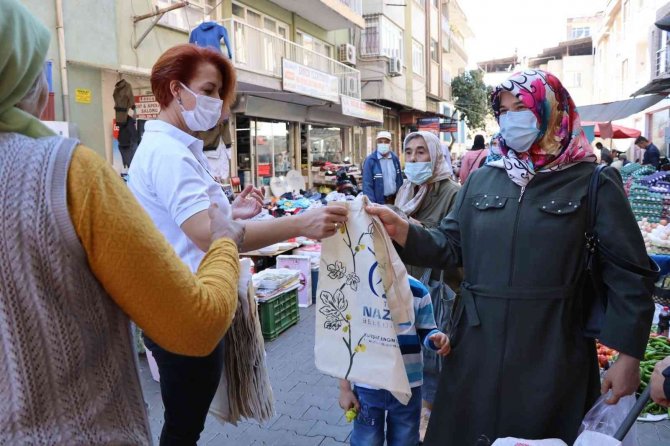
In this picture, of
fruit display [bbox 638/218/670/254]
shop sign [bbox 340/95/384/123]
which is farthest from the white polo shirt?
shop sign [bbox 340/95/384/123]

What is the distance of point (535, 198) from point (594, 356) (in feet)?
2.18

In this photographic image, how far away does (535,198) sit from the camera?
2078mm

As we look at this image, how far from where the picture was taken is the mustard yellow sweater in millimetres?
1055

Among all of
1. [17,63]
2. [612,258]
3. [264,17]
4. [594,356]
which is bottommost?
[594,356]

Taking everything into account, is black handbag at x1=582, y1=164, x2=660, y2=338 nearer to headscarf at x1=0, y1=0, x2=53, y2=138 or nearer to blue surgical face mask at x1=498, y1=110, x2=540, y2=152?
blue surgical face mask at x1=498, y1=110, x2=540, y2=152

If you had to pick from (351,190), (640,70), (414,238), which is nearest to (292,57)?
(351,190)

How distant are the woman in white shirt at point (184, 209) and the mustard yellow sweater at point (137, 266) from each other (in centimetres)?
83

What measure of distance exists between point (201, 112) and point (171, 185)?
1.56 feet

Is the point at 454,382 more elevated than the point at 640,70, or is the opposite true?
the point at 640,70

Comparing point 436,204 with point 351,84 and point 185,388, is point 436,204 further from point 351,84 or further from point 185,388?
point 351,84

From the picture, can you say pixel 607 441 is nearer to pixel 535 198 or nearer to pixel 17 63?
pixel 535 198

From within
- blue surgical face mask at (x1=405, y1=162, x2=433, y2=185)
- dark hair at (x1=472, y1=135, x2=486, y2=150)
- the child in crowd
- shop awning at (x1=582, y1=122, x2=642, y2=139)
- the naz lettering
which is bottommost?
the child in crowd

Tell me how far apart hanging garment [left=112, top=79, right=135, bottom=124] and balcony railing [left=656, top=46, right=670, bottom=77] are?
13332mm

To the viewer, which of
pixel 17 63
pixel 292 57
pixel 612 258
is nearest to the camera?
pixel 17 63
